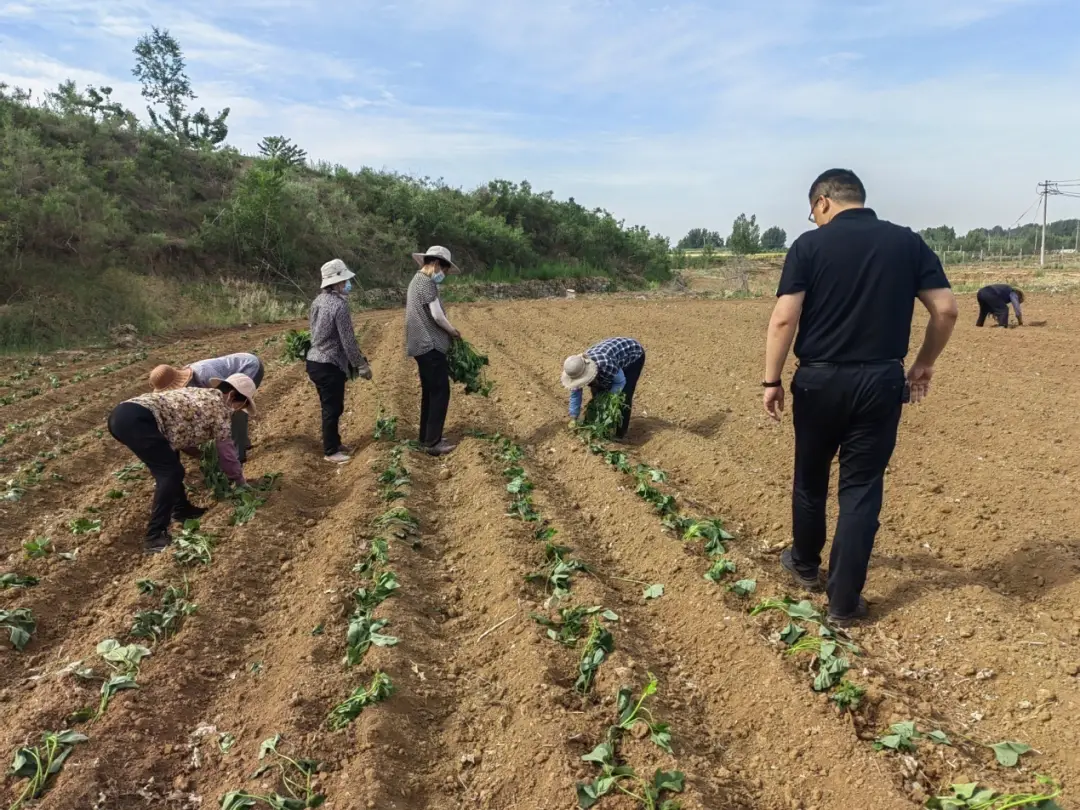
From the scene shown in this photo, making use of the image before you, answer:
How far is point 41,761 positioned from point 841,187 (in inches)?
170

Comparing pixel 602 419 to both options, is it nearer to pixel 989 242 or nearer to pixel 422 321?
pixel 422 321

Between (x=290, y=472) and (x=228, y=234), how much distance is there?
62.2ft

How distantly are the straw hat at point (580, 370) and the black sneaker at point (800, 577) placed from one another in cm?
267

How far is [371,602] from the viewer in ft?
13.3

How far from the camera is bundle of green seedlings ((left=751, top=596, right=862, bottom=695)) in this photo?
3156 millimetres

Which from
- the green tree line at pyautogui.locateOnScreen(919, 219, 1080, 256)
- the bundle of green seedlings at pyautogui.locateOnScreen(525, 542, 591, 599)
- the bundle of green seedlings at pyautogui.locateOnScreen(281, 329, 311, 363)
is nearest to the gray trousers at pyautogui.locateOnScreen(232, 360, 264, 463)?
the bundle of green seedlings at pyautogui.locateOnScreen(281, 329, 311, 363)

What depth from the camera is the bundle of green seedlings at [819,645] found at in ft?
10.4

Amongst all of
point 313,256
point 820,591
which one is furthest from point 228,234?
point 820,591

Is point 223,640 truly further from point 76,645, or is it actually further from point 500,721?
point 500,721

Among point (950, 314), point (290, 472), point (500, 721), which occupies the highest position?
point (950, 314)

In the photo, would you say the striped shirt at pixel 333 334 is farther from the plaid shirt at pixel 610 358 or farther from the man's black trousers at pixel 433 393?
the plaid shirt at pixel 610 358

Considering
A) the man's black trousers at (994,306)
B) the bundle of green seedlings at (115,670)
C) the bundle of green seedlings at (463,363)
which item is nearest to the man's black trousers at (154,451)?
the bundle of green seedlings at (115,670)

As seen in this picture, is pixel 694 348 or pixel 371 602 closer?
pixel 371 602

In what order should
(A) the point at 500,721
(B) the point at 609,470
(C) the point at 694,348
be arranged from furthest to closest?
(C) the point at 694,348 < (B) the point at 609,470 < (A) the point at 500,721
